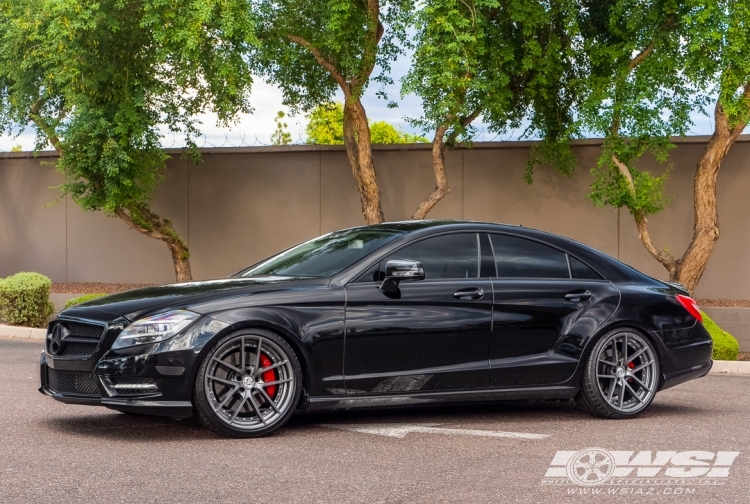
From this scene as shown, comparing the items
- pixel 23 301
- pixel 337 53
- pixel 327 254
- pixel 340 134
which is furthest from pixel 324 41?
pixel 340 134

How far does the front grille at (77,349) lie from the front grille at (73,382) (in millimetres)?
128

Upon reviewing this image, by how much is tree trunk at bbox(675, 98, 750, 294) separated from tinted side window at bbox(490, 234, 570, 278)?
9.02 m

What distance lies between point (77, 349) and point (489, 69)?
429 inches

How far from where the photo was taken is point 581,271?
8.70 m

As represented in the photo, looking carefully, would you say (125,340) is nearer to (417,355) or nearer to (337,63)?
(417,355)

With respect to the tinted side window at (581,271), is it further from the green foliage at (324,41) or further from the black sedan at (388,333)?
the green foliage at (324,41)

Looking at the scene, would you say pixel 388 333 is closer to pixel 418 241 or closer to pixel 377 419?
pixel 418 241

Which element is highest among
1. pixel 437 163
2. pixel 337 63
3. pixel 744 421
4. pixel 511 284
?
pixel 337 63

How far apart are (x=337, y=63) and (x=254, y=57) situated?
2.23 m

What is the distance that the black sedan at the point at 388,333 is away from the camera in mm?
7113

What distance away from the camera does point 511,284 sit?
8.27 metres

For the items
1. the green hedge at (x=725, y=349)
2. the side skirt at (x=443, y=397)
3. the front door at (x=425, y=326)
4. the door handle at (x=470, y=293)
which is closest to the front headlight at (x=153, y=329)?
the side skirt at (x=443, y=397)

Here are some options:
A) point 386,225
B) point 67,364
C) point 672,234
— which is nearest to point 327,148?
point 672,234

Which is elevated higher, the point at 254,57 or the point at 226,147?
the point at 254,57
